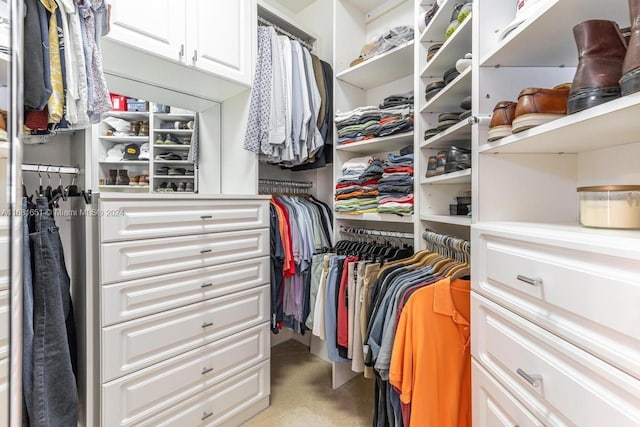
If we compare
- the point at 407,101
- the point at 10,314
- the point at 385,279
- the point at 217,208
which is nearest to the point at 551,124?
the point at 385,279

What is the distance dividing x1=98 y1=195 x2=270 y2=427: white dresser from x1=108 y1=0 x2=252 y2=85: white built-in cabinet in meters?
0.68

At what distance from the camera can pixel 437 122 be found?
155cm

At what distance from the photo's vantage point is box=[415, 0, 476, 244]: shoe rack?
4.42 feet

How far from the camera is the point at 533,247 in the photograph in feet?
2.32

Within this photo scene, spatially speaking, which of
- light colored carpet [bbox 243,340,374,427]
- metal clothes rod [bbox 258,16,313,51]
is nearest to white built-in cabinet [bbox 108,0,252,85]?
metal clothes rod [bbox 258,16,313,51]

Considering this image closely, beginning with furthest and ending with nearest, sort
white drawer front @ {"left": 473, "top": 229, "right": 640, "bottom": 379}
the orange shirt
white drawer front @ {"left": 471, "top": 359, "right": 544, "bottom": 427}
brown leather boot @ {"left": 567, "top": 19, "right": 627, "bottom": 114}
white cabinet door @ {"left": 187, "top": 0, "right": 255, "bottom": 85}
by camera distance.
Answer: white cabinet door @ {"left": 187, "top": 0, "right": 255, "bottom": 85} < the orange shirt < white drawer front @ {"left": 471, "top": 359, "right": 544, "bottom": 427} < brown leather boot @ {"left": 567, "top": 19, "right": 627, "bottom": 114} < white drawer front @ {"left": 473, "top": 229, "right": 640, "bottom": 379}

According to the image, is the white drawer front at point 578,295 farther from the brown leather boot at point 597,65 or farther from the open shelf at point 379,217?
the open shelf at point 379,217

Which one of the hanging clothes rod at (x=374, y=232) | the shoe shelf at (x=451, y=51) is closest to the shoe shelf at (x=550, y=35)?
the shoe shelf at (x=451, y=51)

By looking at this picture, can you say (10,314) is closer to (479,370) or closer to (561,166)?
(479,370)

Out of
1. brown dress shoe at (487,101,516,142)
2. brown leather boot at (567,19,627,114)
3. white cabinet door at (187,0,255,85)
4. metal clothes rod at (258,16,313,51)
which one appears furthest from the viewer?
metal clothes rod at (258,16,313,51)

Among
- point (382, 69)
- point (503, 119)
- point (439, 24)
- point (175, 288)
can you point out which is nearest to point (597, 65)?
point (503, 119)

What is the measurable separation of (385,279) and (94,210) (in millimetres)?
1172

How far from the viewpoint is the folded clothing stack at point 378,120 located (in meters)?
1.68

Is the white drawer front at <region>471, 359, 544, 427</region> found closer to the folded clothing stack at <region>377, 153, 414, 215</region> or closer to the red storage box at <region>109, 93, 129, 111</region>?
the folded clothing stack at <region>377, 153, 414, 215</region>
